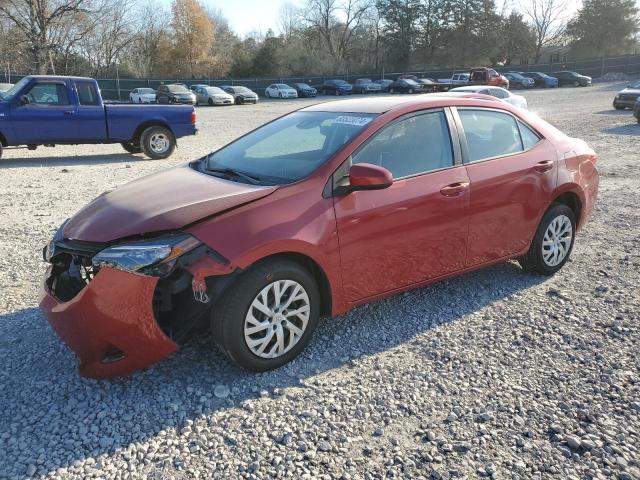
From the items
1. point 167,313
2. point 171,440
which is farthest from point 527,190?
point 171,440

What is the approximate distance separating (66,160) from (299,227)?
10.9 meters

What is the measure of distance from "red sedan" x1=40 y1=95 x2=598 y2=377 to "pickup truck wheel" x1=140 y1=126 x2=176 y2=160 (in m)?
8.46

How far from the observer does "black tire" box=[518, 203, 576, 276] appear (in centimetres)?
486

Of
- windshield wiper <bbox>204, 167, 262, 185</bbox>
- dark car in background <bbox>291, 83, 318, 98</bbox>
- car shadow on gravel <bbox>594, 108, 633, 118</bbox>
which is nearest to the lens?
windshield wiper <bbox>204, 167, 262, 185</bbox>

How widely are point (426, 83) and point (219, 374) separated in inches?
1834

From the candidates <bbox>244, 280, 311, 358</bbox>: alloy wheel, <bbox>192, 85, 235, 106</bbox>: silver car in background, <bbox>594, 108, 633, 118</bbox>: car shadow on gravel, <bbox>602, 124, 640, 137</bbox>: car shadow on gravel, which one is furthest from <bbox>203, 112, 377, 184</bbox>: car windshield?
<bbox>192, 85, 235, 106</bbox>: silver car in background

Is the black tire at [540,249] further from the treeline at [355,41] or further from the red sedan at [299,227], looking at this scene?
the treeline at [355,41]

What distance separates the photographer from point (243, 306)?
316cm

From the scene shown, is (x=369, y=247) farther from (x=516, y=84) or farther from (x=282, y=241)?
(x=516, y=84)

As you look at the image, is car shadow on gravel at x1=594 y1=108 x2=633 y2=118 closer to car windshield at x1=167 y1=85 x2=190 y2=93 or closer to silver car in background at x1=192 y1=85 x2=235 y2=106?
silver car in background at x1=192 y1=85 x2=235 y2=106

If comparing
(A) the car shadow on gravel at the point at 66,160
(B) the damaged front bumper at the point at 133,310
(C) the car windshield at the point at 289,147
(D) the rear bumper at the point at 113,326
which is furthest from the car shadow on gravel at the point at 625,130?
(D) the rear bumper at the point at 113,326

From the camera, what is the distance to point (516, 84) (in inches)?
1971

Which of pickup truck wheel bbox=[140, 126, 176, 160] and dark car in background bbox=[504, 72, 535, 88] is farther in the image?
dark car in background bbox=[504, 72, 535, 88]

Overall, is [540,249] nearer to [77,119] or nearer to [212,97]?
[77,119]
